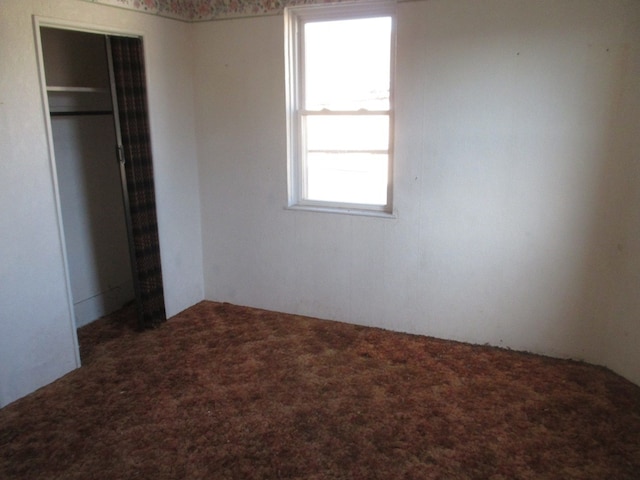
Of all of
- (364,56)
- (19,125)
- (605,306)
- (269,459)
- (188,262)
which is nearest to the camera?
(269,459)

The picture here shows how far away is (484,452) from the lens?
2492 mm

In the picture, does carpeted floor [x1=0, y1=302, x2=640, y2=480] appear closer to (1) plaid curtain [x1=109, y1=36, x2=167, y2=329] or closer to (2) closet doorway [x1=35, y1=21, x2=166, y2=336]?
(1) plaid curtain [x1=109, y1=36, x2=167, y2=329]

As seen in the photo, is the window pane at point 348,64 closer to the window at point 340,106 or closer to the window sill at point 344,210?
the window at point 340,106

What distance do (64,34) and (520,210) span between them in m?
3.36

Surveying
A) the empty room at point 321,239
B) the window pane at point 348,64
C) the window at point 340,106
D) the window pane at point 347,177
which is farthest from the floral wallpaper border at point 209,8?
the window pane at point 347,177

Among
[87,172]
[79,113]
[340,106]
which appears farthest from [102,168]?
[340,106]

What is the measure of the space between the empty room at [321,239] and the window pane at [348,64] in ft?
0.05

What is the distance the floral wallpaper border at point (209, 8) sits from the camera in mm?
3582

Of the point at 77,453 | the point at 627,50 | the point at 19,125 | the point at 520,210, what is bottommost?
the point at 77,453

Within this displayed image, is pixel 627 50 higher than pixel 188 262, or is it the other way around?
pixel 627 50

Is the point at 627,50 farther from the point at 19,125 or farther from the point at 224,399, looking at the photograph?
the point at 19,125

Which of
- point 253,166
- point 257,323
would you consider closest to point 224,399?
point 257,323

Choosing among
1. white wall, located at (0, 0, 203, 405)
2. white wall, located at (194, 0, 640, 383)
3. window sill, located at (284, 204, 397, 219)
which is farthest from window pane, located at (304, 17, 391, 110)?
white wall, located at (0, 0, 203, 405)

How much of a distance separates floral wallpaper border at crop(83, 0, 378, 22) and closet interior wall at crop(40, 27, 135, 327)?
1.70ft
